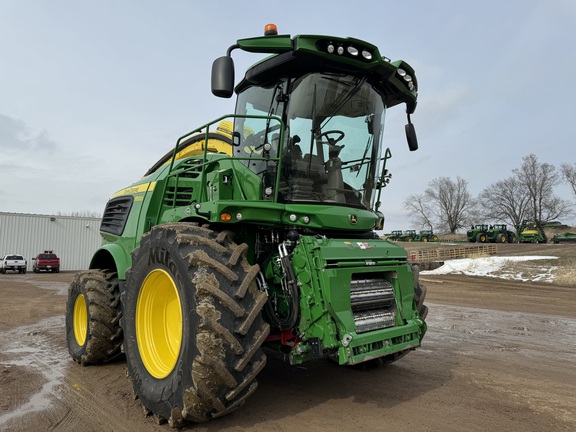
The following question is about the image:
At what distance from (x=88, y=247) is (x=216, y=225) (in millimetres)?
37685

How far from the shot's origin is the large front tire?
10.1 feet

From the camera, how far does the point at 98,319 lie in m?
5.14

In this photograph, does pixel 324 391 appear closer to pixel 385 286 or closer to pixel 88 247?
pixel 385 286

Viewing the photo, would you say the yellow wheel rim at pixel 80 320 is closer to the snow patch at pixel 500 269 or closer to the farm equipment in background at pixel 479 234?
the snow patch at pixel 500 269

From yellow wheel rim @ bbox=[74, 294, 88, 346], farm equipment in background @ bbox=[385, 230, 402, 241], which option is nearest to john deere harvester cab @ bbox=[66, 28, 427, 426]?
yellow wheel rim @ bbox=[74, 294, 88, 346]

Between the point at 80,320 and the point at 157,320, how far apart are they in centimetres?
244

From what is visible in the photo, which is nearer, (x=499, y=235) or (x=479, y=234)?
(x=499, y=235)

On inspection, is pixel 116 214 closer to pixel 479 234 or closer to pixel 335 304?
pixel 335 304

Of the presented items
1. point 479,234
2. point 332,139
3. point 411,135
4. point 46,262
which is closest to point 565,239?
point 479,234

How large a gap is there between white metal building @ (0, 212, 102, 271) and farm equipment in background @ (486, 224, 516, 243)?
4023 cm

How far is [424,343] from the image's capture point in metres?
6.95

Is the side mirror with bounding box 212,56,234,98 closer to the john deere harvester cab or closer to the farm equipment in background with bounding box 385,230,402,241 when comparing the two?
the john deere harvester cab

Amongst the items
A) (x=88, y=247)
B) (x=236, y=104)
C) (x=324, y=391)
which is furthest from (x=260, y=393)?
(x=88, y=247)

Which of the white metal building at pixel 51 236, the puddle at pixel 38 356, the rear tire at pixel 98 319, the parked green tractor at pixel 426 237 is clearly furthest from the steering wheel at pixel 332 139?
the parked green tractor at pixel 426 237
